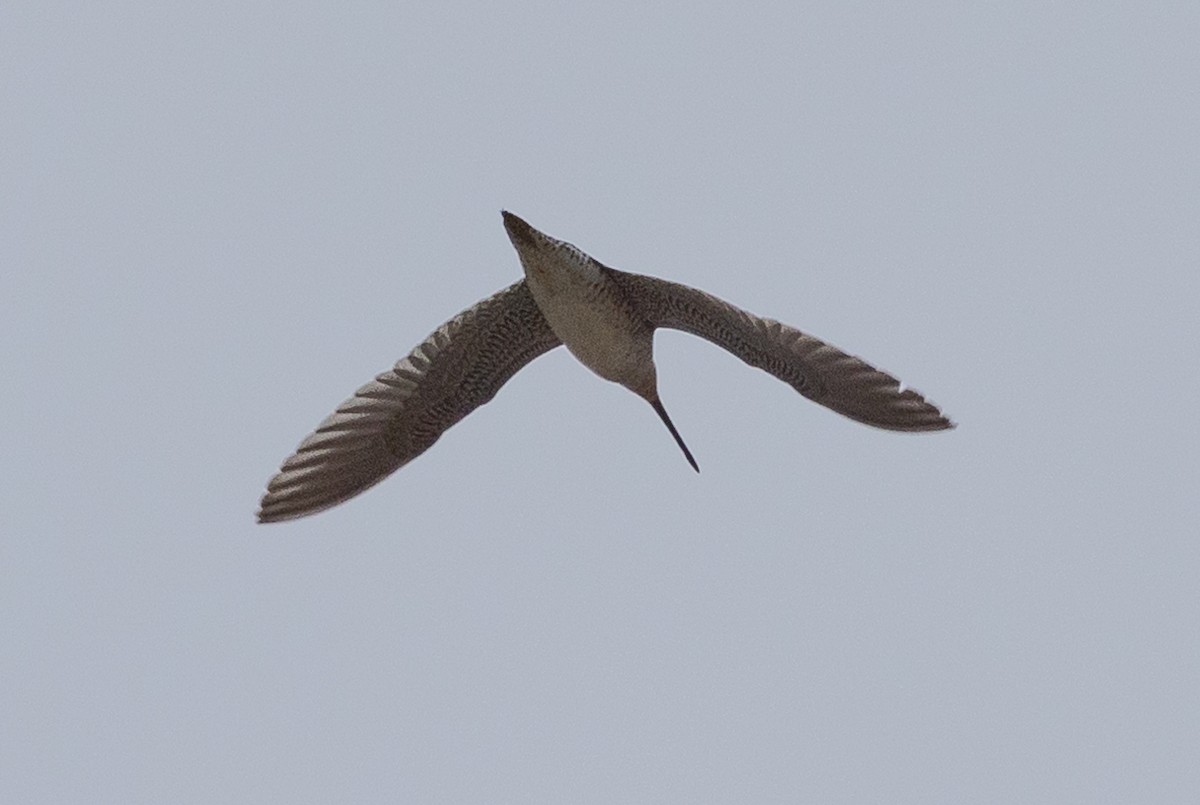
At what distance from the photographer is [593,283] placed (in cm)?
1304

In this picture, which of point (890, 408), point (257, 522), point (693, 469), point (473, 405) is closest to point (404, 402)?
point (473, 405)

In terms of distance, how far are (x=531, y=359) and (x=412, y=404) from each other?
0.96 meters

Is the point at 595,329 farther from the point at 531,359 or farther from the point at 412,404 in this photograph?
the point at 412,404

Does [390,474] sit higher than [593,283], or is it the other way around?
[593,283]

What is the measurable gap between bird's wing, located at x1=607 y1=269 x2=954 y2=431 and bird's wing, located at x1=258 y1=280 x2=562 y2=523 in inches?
39.5

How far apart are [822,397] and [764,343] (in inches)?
25.0

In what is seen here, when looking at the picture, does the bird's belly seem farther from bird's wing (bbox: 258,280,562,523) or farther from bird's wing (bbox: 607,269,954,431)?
bird's wing (bbox: 258,280,562,523)

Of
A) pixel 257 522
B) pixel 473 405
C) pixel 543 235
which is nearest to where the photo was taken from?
pixel 543 235

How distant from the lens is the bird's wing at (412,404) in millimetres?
13656

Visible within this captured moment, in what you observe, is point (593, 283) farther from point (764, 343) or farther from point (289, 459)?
point (289, 459)

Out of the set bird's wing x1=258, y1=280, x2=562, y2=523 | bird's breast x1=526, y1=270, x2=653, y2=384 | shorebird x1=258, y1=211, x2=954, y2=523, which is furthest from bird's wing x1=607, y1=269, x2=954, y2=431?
bird's wing x1=258, y1=280, x2=562, y2=523

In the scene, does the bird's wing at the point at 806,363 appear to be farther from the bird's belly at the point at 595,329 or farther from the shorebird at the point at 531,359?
the bird's belly at the point at 595,329

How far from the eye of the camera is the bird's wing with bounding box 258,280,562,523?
1366 cm

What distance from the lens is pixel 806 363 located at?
13.7m
